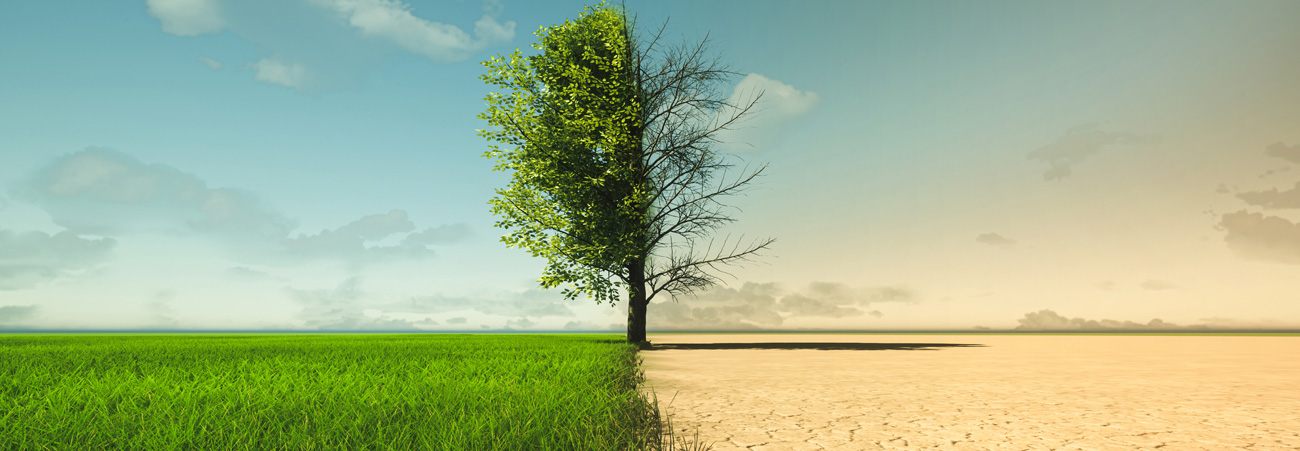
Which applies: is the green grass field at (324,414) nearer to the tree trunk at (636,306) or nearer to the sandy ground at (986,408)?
the sandy ground at (986,408)

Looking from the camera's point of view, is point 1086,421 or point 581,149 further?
point 581,149

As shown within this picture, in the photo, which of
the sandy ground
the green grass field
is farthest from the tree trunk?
the green grass field

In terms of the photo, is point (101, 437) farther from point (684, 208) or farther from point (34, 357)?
point (684, 208)

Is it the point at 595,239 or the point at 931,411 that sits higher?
the point at 595,239

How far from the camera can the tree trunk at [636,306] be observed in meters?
17.8

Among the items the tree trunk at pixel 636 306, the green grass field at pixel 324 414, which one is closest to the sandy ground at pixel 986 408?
the green grass field at pixel 324 414

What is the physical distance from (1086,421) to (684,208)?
13144mm

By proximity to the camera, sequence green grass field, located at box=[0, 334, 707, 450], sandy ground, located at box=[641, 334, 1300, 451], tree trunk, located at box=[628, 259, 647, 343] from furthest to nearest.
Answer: tree trunk, located at box=[628, 259, 647, 343] → sandy ground, located at box=[641, 334, 1300, 451] → green grass field, located at box=[0, 334, 707, 450]

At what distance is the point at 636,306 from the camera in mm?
17906

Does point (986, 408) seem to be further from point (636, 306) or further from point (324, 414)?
point (636, 306)

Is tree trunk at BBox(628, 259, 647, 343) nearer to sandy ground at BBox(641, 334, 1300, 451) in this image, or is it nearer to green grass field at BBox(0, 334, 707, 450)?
sandy ground at BBox(641, 334, 1300, 451)

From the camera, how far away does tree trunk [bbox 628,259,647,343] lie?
1784 cm

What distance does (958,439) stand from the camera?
13.9ft

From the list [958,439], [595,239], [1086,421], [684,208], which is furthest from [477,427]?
[684,208]
